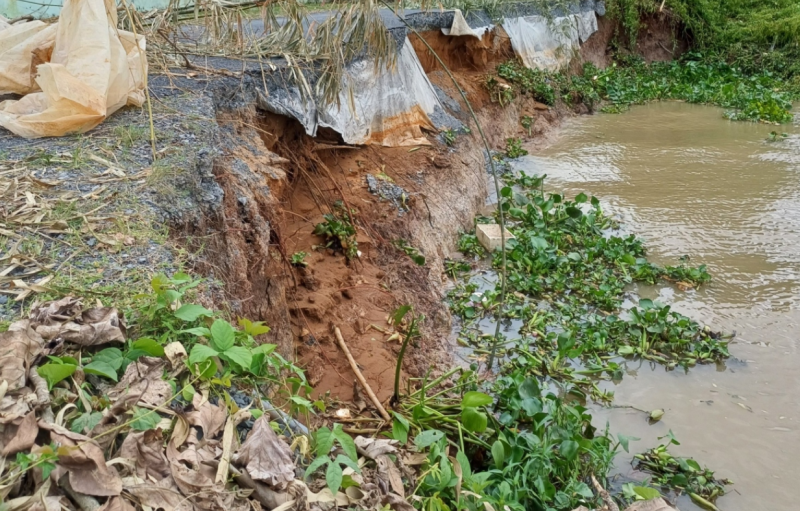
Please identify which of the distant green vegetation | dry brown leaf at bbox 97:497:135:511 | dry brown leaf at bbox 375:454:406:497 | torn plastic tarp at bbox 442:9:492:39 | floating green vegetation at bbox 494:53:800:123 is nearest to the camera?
dry brown leaf at bbox 97:497:135:511

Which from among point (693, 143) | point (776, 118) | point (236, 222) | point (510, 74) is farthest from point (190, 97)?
point (776, 118)

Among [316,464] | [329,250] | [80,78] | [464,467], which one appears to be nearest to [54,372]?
[316,464]

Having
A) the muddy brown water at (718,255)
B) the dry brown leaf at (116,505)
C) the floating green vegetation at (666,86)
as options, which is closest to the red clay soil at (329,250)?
the dry brown leaf at (116,505)

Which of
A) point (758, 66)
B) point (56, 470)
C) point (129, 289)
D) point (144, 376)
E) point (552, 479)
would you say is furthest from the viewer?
point (758, 66)

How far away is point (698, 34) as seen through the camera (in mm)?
13219

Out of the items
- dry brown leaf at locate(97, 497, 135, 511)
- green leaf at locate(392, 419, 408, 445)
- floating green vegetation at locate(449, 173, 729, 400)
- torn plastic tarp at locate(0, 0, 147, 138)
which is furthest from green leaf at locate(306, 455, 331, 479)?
torn plastic tarp at locate(0, 0, 147, 138)

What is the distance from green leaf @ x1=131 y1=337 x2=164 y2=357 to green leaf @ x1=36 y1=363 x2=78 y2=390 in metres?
0.20

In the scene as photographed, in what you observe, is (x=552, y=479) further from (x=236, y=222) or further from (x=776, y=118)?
(x=776, y=118)

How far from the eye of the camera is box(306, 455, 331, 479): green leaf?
173 cm

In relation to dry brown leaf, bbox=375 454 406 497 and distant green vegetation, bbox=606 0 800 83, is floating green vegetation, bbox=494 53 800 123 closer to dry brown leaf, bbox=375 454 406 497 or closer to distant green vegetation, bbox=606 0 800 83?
distant green vegetation, bbox=606 0 800 83

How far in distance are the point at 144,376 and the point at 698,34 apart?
47.7 feet

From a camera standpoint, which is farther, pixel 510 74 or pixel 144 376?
pixel 510 74

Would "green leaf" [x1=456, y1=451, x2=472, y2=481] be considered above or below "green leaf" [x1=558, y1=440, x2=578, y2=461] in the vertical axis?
above

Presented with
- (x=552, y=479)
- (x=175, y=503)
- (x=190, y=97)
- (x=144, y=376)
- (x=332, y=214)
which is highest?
(x=190, y=97)
